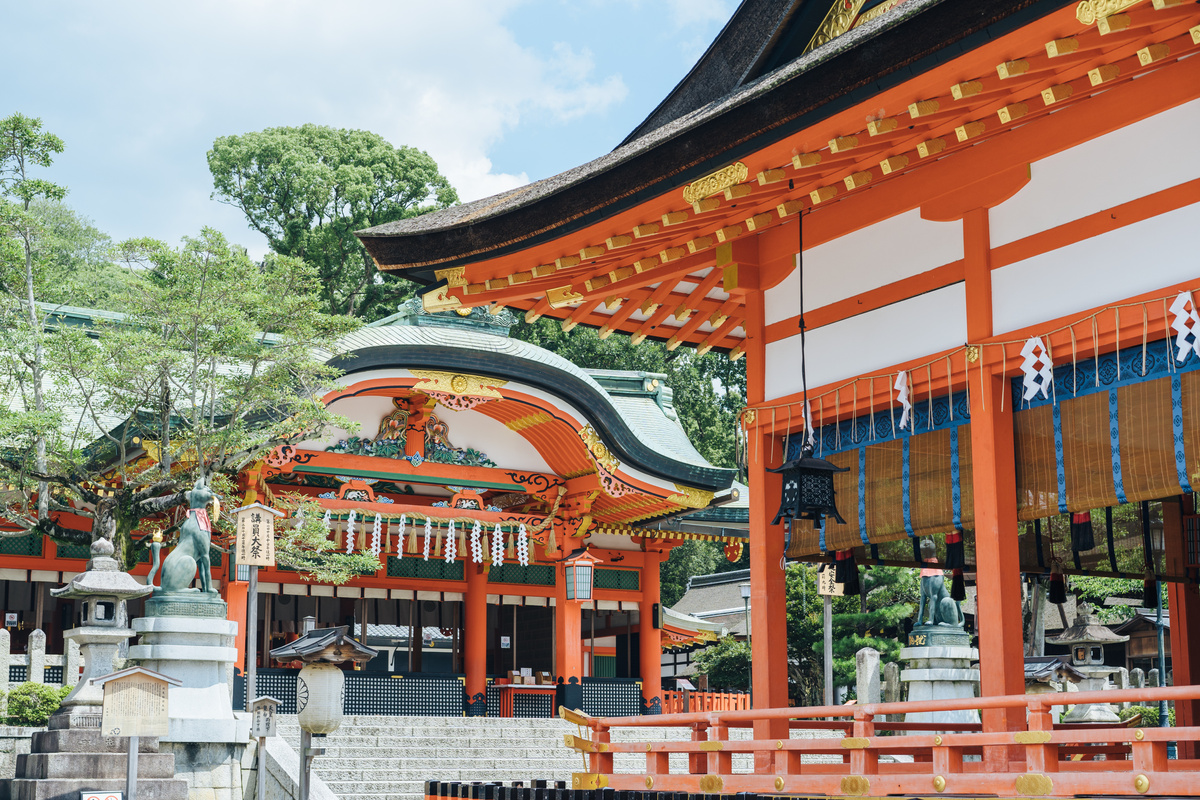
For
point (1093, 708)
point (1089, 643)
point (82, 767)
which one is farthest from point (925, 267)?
point (1089, 643)

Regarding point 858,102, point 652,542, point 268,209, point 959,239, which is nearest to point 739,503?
point 652,542

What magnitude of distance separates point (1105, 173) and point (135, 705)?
7943mm

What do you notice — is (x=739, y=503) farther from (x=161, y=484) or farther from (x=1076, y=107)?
(x=1076, y=107)

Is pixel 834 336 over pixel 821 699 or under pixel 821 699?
over

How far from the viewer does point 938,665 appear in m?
15.5

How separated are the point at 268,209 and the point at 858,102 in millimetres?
33361

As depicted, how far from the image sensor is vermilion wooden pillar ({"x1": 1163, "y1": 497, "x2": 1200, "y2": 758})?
9.93m

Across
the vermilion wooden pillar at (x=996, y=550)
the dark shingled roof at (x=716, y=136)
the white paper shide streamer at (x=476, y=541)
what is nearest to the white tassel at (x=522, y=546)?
the white paper shide streamer at (x=476, y=541)

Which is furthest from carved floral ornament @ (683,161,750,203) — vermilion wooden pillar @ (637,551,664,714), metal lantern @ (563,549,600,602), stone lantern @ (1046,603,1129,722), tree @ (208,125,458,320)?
tree @ (208,125,458,320)

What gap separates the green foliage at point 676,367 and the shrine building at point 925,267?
30160 mm

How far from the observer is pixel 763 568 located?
8727mm

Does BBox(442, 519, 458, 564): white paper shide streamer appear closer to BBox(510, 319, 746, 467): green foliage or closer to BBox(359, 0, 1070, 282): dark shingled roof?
BBox(359, 0, 1070, 282): dark shingled roof

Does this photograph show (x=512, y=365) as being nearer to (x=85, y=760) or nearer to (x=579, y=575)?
(x=579, y=575)

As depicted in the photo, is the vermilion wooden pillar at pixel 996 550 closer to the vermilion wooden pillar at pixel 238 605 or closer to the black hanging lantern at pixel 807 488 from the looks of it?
the black hanging lantern at pixel 807 488
